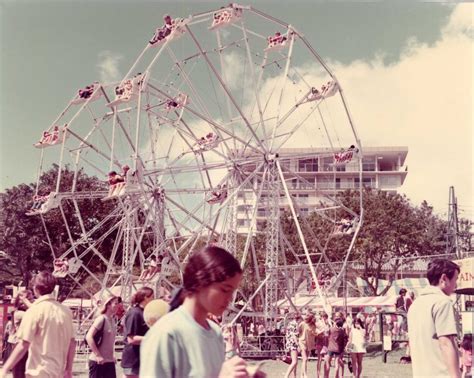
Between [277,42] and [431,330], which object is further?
[277,42]

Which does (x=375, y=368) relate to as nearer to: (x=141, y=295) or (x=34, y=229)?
(x=141, y=295)

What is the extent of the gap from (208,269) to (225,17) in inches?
991

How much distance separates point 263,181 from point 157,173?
4.65 meters

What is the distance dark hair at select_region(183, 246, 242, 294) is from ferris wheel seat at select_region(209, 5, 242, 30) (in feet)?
81.2

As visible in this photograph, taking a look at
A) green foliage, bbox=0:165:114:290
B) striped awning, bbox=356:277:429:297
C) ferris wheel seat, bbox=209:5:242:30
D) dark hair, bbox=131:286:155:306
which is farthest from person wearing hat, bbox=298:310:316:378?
striped awning, bbox=356:277:429:297

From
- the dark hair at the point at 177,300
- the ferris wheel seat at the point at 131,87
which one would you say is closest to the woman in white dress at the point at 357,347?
the dark hair at the point at 177,300

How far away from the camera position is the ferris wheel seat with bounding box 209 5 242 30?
26.6m

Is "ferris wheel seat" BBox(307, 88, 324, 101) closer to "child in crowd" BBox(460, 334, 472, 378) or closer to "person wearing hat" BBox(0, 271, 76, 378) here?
A: "child in crowd" BBox(460, 334, 472, 378)

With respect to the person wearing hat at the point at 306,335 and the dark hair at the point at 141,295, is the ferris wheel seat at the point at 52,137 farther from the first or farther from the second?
the dark hair at the point at 141,295

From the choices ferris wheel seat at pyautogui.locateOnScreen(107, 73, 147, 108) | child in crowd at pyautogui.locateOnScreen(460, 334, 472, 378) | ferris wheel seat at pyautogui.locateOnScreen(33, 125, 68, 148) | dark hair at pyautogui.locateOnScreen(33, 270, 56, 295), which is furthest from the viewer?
ferris wheel seat at pyautogui.locateOnScreen(33, 125, 68, 148)

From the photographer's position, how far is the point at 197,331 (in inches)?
106

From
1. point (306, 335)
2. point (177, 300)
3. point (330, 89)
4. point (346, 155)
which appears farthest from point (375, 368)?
point (177, 300)

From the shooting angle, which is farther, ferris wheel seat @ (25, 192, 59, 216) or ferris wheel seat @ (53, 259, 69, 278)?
ferris wheel seat @ (53, 259, 69, 278)

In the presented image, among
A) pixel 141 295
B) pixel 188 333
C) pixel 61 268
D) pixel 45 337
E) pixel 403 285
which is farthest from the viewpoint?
pixel 403 285
